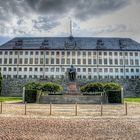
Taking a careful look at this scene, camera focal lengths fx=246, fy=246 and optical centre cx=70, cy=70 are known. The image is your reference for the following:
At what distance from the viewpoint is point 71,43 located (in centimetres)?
7981

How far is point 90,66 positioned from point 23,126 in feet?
221

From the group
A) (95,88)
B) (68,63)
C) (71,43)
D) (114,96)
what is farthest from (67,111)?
(71,43)

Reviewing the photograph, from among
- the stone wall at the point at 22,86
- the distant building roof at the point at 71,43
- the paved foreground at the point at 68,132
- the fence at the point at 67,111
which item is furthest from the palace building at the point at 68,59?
the paved foreground at the point at 68,132

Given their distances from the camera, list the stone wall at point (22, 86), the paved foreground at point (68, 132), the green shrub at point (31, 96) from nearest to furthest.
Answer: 1. the paved foreground at point (68, 132)
2. the green shrub at point (31, 96)
3. the stone wall at point (22, 86)

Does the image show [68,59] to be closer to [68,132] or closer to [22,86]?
[22,86]

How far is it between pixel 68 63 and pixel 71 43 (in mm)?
6888

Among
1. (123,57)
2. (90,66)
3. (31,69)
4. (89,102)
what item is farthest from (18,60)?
(89,102)

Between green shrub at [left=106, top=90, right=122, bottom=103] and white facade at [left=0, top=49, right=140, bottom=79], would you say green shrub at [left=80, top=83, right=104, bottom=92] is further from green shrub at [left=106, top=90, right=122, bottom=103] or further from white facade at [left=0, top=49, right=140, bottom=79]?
white facade at [left=0, top=49, right=140, bottom=79]

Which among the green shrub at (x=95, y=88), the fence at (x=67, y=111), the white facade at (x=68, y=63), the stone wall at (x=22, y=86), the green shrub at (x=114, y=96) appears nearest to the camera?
the fence at (x=67, y=111)

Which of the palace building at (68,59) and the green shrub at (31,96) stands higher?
the palace building at (68,59)

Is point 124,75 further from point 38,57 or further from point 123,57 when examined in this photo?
point 38,57

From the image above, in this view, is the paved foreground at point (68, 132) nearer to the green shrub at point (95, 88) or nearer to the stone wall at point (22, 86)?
the green shrub at point (95, 88)

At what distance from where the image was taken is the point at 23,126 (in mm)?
11062

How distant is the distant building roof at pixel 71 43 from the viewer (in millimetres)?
78875
